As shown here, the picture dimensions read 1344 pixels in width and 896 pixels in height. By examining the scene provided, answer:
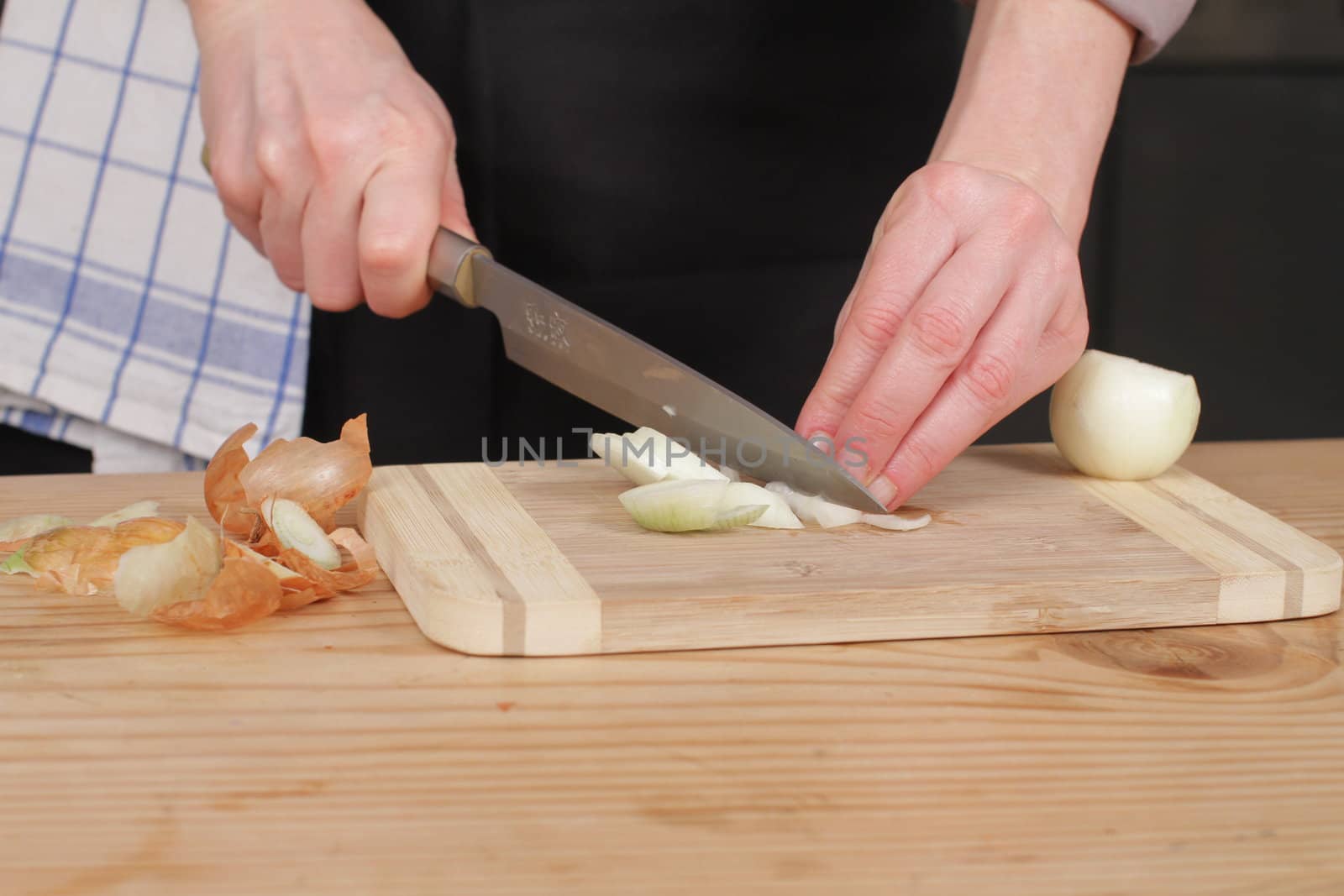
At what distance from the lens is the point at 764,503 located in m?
1.01

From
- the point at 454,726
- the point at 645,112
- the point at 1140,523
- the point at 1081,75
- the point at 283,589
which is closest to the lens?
the point at 454,726

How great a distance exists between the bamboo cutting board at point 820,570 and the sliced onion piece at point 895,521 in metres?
0.01

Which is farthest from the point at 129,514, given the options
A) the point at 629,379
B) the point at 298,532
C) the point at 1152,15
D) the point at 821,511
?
the point at 1152,15

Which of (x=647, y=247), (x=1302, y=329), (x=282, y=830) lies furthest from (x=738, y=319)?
(x=1302, y=329)

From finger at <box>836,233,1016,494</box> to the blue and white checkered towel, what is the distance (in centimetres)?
74

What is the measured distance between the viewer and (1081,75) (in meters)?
1.16

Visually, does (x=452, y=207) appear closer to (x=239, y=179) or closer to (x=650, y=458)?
(x=239, y=179)

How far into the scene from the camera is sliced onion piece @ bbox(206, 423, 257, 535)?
101 centimetres

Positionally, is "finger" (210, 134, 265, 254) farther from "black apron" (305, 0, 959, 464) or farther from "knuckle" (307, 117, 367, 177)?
"black apron" (305, 0, 959, 464)

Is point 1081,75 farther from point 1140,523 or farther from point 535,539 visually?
point 535,539

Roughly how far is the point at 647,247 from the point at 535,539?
0.66 meters

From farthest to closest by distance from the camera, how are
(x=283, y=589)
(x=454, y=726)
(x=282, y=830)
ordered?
(x=283, y=589) → (x=454, y=726) → (x=282, y=830)

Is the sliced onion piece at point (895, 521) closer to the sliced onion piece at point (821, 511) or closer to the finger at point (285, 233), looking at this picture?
the sliced onion piece at point (821, 511)

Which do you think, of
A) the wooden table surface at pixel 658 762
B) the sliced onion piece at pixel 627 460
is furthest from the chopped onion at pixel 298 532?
the sliced onion piece at pixel 627 460
